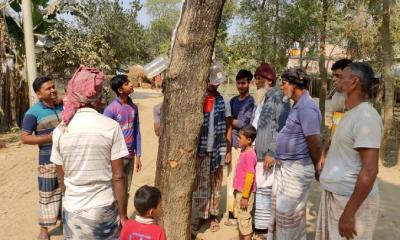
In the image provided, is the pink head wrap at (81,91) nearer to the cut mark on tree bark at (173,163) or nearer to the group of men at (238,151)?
the group of men at (238,151)

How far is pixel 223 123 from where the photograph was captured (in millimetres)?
4773

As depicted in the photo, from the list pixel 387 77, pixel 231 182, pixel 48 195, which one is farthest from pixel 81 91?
pixel 387 77

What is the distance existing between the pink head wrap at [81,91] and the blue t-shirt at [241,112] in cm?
256

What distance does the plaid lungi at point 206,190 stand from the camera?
15.4 ft

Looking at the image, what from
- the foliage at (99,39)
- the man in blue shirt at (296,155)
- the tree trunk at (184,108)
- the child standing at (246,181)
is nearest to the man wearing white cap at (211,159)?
the child standing at (246,181)

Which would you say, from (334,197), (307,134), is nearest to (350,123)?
(334,197)

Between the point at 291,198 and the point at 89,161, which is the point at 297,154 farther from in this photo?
the point at 89,161

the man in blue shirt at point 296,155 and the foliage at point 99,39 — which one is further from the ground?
the foliage at point 99,39

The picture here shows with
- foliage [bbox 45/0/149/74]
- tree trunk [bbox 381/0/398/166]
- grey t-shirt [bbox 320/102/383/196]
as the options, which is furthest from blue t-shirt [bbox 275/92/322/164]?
foliage [bbox 45/0/149/74]

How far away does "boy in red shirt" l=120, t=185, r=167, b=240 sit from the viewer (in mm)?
2500

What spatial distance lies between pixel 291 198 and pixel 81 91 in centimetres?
203

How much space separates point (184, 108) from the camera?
307cm

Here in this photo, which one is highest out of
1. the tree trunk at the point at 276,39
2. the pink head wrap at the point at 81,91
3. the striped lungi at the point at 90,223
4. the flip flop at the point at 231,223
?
the tree trunk at the point at 276,39

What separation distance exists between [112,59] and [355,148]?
18069 mm
